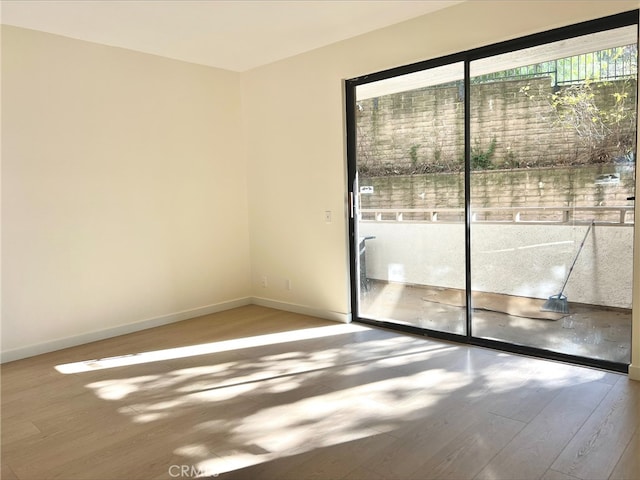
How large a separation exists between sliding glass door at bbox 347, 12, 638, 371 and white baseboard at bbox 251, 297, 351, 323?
0.18 m

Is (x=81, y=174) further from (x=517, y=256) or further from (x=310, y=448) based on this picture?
(x=517, y=256)

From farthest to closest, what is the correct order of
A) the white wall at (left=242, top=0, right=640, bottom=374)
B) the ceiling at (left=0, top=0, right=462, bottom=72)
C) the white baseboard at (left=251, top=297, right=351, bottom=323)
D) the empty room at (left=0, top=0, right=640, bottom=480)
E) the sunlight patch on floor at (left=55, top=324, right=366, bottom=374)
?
the white baseboard at (left=251, top=297, right=351, bottom=323), the white wall at (left=242, top=0, right=640, bottom=374), the sunlight patch on floor at (left=55, top=324, right=366, bottom=374), the ceiling at (left=0, top=0, right=462, bottom=72), the empty room at (left=0, top=0, right=640, bottom=480)

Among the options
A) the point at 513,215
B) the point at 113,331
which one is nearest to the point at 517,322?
the point at 513,215

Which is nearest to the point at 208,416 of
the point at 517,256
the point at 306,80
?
the point at 517,256

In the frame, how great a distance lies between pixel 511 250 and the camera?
3771 millimetres

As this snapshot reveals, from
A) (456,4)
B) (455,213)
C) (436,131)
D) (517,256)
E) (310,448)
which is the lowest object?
(310,448)

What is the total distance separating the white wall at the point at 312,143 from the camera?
3.86 m

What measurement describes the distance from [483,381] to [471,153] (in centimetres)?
186

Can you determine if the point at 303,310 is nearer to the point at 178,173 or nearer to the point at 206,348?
the point at 206,348

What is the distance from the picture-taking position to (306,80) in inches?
191

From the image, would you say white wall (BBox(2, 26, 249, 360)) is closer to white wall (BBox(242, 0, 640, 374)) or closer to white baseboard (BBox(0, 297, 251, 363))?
white baseboard (BBox(0, 297, 251, 363))

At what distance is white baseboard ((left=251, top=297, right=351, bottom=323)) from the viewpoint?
4770mm

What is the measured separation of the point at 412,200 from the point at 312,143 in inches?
50.8

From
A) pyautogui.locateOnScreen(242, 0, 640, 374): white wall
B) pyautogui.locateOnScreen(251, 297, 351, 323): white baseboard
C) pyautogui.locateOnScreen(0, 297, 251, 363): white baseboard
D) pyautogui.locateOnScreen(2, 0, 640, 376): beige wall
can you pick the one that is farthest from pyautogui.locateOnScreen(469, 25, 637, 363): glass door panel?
pyautogui.locateOnScreen(0, 297, 251, 363): white baseboard
